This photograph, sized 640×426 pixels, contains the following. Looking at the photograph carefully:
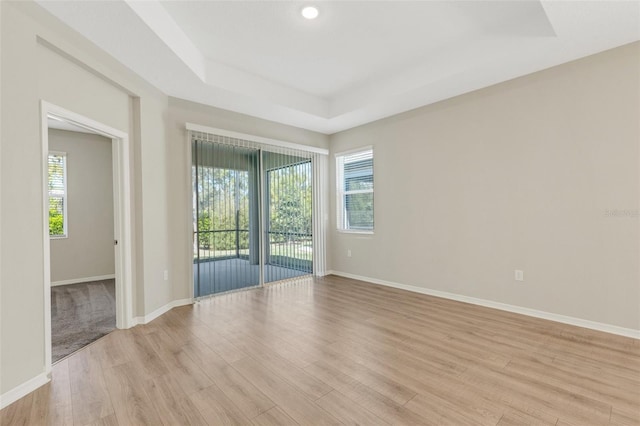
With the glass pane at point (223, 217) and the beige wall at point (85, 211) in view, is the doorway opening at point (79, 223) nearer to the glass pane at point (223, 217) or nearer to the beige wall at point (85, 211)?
the beige wall at point (85, 211)

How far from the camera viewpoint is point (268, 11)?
2.73 m

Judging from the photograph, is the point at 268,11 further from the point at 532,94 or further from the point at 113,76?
the point at 532,94

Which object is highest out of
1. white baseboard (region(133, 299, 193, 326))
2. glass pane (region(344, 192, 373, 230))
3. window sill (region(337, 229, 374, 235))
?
glass pane (region(344, 192, 373, 230))

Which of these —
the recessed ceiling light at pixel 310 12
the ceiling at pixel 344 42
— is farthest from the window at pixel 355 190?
the recessed ceiling light at pixel 310 12

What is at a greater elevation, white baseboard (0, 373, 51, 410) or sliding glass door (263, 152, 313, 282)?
sliding glass door (263, 152, 313, 282)

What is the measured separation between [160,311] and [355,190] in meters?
3.60

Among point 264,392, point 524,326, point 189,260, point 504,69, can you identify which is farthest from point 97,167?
point 524,326

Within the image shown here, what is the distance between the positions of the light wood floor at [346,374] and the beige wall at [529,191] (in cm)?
48

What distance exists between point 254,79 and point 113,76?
5.27ft

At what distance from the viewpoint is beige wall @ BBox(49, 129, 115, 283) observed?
5438 millimetres

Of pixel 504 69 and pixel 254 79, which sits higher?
pixel 254 79

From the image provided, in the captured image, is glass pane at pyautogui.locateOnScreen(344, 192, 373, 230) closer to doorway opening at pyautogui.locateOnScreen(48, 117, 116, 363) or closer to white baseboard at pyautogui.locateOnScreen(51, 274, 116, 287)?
doorway opening at pyautogui.locateOnScreen(48, 117, 116, 363)

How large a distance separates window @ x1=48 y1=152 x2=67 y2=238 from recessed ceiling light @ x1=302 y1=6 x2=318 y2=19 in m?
5.24

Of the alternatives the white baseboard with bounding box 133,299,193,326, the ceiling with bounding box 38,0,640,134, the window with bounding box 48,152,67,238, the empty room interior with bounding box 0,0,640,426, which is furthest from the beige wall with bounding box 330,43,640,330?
the window with bounding box 48,152,67,238
